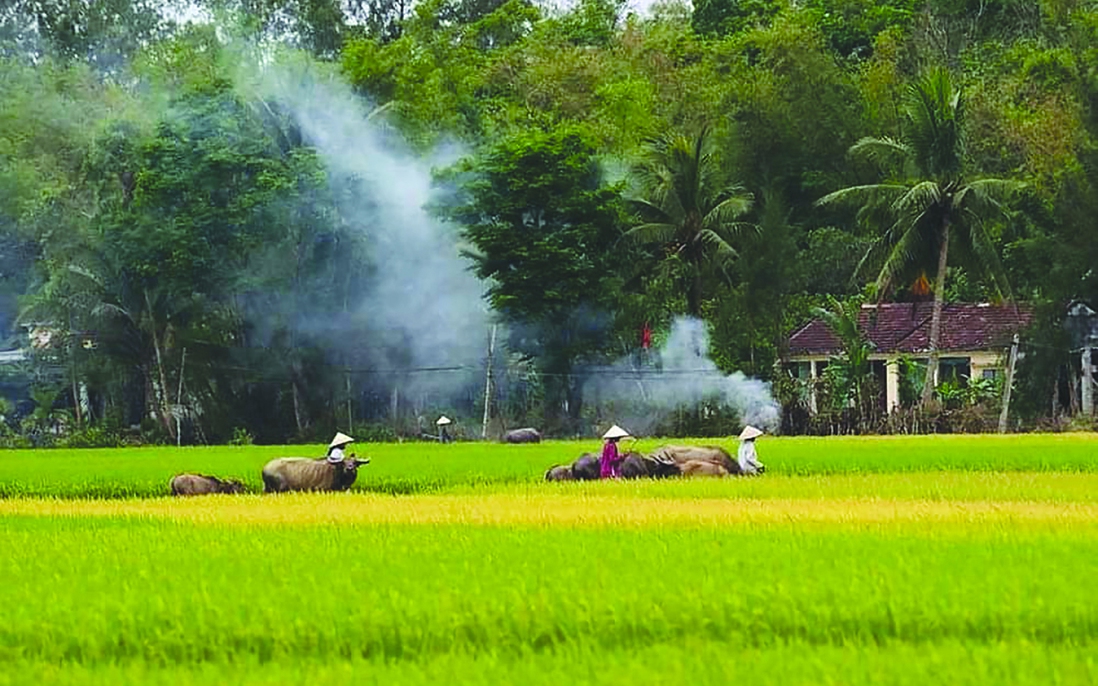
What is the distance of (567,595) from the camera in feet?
22.5

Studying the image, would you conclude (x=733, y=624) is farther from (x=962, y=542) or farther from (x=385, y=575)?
(x=962, y=542)

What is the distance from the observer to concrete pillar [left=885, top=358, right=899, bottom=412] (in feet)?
109

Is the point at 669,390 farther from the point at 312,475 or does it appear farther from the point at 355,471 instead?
the point at 312,475

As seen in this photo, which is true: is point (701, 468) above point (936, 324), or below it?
below

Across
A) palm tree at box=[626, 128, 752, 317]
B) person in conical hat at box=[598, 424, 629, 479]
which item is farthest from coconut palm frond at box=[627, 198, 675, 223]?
person in conical hat at box=[598, 424, 629, 479]

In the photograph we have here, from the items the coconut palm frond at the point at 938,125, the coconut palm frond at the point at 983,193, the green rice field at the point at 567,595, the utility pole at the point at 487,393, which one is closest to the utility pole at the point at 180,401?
the utility pole at the point at 487,393

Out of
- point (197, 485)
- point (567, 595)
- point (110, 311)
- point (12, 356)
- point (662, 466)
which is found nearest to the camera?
point (567, 595)

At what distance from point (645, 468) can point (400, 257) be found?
628 inches

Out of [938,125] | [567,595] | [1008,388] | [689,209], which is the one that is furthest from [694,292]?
[567,595]

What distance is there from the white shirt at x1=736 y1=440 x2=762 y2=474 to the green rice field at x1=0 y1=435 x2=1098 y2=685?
4.09m

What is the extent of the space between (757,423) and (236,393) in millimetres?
9875

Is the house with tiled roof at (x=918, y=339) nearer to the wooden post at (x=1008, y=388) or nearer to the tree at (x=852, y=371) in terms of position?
the tree at (x=852, y=371)

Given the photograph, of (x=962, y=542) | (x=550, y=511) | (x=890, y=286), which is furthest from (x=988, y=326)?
(x=962, y=542)

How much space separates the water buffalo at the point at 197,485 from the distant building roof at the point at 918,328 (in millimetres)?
18828
